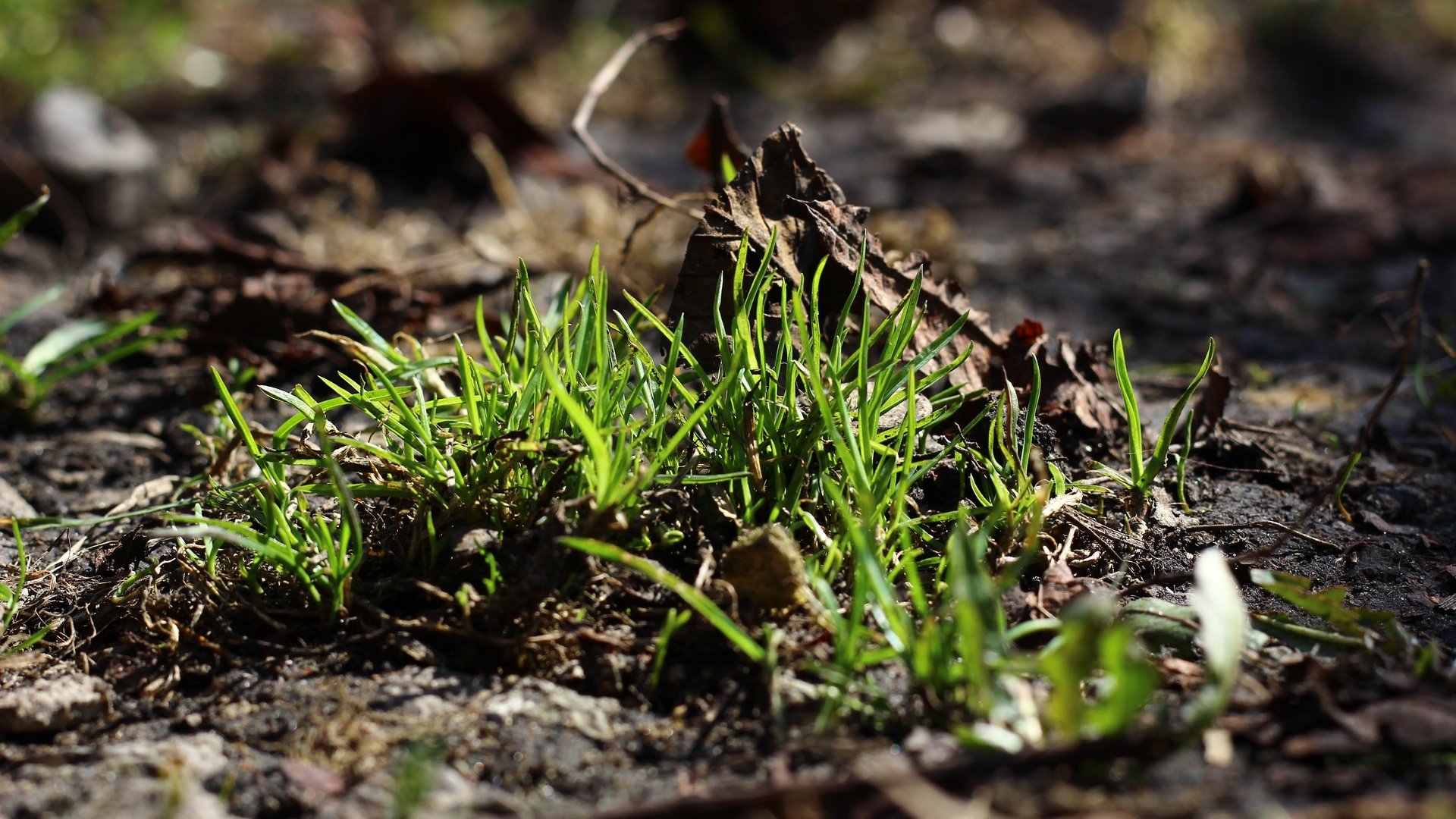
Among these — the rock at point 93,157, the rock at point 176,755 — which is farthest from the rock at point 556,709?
the rock at point 93,157

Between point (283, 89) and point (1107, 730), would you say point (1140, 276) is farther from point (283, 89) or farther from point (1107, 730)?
point (283, 89)

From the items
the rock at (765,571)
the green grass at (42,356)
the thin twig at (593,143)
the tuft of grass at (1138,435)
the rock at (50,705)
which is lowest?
the rock at (50,705)

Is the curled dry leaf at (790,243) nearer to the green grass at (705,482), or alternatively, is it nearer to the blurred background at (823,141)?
the green grass at (705,482)

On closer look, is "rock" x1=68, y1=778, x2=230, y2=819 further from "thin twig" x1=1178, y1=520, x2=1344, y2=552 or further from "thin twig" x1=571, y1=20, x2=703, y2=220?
"thin twig" x1=1178, y1=520, x2=1344, y2=552

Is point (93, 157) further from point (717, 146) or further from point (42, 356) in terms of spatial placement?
point (717, 146)

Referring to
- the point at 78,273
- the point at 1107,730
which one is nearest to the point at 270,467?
the point at 1107,730

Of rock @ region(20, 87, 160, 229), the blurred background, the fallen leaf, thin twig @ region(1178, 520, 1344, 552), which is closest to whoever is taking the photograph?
thin twig @ region(1178, 520, 1344, 552)

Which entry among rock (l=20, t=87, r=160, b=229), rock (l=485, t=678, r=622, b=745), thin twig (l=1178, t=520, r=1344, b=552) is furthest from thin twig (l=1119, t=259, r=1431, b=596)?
rock (l=20, t=87, r=160, b=229)
